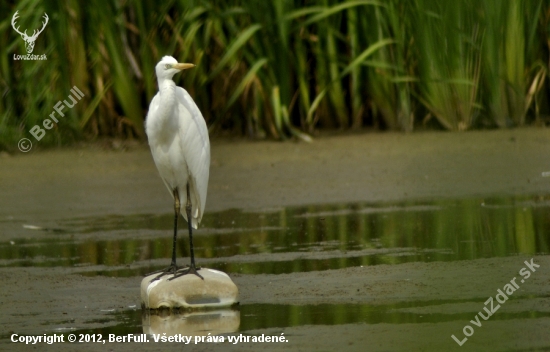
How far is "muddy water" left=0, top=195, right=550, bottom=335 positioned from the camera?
229 inches

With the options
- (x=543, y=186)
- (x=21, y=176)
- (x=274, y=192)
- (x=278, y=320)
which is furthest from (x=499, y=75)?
(x=278, y=320)

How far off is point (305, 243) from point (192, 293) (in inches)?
81.9

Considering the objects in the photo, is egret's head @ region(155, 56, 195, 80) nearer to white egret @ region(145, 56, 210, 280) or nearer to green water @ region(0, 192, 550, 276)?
white egret @ region(145, 56, 210, 280)

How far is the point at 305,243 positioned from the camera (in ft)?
26.5

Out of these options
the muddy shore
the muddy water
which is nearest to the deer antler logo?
the muddy shore

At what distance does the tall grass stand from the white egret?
4417 mm

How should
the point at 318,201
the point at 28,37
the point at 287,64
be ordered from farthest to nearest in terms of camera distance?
the point at 28,37
the point at 287,64
the point at 318,201

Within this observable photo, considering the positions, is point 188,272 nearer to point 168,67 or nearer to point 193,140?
point 193,140

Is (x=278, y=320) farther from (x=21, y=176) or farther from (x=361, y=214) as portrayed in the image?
(x=21, y=176)

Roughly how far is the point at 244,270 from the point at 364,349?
2439mm

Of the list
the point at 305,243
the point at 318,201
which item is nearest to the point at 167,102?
the point at 305,243

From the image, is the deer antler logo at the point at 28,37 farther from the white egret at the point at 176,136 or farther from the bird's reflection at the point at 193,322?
the bird's reflection at the point at 193,322

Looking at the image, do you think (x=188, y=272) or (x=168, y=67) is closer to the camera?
(x=188, y=272)

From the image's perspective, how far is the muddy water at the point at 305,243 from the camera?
19.1ft
